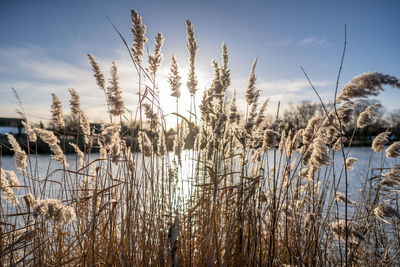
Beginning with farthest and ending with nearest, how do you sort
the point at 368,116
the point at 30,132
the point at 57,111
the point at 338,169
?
the point at 338,169, the point at 30,132, the point at 57,111, the point at 368,116

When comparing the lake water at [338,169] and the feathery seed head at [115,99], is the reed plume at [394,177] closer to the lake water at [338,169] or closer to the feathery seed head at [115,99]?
the lake water at [338,169]

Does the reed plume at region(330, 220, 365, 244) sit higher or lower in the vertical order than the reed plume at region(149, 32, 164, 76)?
lower

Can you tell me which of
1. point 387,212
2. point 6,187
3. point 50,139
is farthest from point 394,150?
point 6,187

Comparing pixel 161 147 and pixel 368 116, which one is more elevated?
pixel 368 116

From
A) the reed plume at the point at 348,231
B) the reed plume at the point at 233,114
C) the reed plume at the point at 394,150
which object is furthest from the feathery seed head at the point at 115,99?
the reed plume at the point at 394,150

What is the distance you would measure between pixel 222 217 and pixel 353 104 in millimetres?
1566

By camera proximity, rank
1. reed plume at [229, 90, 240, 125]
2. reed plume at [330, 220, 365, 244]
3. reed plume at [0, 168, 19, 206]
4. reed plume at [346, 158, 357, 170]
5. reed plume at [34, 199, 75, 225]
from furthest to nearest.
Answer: reed plume at [346, 158, 357, 170] → reed plume at [229, 90, 240, 125] → reed plume at [0, 168, 19, 206] → reed plume at [330, 220, 365, 244] → reed plume at [34, 199, 75, 225]

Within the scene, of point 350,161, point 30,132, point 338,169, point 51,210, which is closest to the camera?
point 51,210

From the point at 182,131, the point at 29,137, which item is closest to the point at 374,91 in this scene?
the point at 182,131

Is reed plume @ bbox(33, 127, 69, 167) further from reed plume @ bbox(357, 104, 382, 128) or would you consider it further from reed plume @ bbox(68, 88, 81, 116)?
reed plume @ bbox(357, 104, 382, 128)

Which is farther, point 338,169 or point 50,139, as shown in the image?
point 338,169

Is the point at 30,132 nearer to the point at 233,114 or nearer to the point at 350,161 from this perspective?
the point at 233,114

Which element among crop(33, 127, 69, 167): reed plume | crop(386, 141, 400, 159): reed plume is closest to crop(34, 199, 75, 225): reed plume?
crop(33, 127, 69, 167): reed plume

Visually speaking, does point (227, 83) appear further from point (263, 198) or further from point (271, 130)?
point (263, 198)
